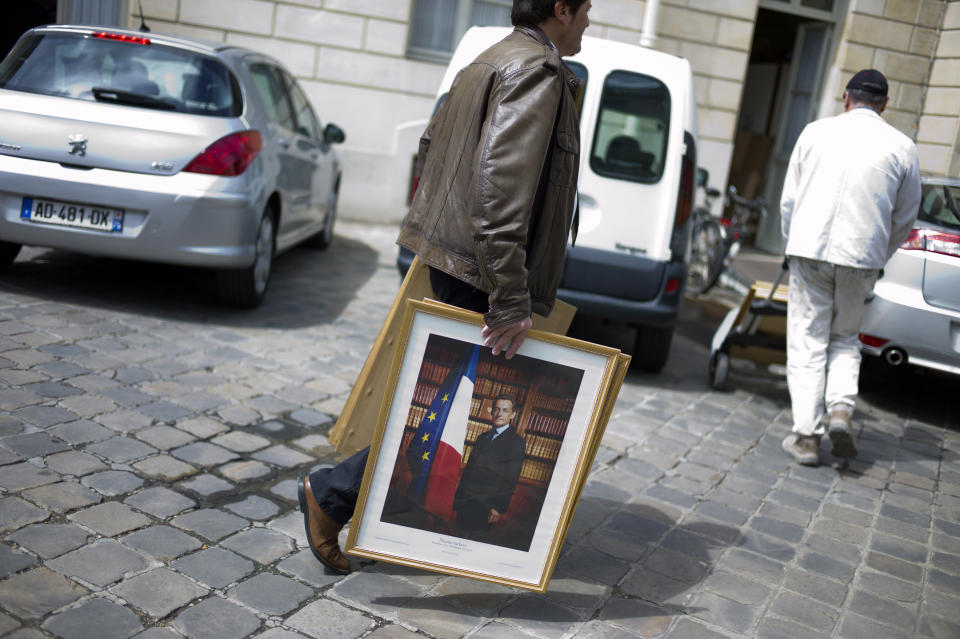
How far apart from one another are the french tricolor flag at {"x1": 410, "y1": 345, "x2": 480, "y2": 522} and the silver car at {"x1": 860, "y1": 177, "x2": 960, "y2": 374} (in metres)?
4.01

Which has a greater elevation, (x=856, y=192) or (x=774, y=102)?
(x=774, y=102)

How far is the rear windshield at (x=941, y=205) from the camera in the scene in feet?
20.0

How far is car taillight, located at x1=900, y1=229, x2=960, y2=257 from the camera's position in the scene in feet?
19.5

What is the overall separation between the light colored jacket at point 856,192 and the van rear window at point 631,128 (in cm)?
121

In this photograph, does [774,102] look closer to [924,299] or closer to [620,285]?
[924,299]

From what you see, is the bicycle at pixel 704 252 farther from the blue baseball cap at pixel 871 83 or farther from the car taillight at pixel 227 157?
the car taillight at pixel 227 157

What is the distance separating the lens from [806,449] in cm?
507

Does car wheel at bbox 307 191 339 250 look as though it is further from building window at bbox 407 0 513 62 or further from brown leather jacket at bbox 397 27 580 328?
brown leather jacket at bbox 397 27 580 328

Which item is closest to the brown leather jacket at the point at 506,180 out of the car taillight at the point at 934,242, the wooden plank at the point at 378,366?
the wooden plank at the point at 378,366

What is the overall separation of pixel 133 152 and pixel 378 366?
3.24 meters

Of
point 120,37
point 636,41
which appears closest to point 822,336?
point 120,37

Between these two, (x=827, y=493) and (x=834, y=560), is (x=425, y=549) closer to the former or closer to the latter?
(x=834, y=560)

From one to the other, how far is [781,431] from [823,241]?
4.10ft

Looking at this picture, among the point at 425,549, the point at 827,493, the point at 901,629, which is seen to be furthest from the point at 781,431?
the point at 425,549
